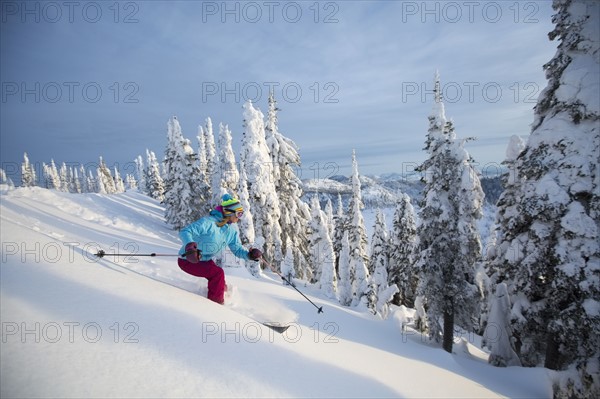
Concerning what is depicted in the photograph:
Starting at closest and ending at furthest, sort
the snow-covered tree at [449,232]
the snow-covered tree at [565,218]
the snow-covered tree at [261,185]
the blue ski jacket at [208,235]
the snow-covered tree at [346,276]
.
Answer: the blue ski jacket at [208,235] < the snow-covered tree at [565,218] < the snow-covered tree at [449,232] < the snow-covered tree at [261,185] < the snow-covered tree at [346,276]

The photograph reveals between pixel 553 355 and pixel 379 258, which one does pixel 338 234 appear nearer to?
pixel 379 258

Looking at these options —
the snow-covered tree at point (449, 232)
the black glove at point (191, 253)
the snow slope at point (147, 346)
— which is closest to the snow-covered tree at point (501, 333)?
the snow-covered tree at point (449, 232)

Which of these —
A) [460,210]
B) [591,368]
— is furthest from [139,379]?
[460,210]

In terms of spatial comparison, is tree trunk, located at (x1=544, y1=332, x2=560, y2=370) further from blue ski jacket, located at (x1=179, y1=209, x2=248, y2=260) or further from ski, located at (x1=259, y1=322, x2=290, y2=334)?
blue ski jacket, located at (x1=179, y1=209, x2=248, y2=260)

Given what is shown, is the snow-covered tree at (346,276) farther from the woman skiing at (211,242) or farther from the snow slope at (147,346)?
the woman skiing at (211,242)

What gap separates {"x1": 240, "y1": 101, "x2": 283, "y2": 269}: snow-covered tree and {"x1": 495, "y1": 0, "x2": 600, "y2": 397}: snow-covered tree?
60.9 ft

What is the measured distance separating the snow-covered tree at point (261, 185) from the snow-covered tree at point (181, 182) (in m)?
10.9

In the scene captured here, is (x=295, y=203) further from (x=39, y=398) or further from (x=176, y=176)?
(x=39, y=398)

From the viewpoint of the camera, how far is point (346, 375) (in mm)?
4336

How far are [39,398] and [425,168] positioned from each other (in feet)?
52.6

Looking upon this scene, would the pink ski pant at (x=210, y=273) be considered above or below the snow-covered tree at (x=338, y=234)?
above

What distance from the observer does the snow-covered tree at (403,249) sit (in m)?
29.1

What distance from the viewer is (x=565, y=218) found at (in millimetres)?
9297

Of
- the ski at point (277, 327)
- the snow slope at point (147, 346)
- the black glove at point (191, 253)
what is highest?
the black glove at point (191, 253)
